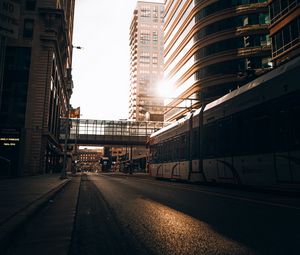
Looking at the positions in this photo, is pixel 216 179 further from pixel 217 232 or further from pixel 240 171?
pixel 217 232

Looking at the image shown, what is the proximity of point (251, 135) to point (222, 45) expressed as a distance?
116 ft

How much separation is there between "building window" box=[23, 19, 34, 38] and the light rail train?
24.1 m

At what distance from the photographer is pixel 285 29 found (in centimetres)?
2528

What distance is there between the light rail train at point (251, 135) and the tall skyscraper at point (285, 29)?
1250 cm

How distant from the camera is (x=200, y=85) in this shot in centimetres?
4603

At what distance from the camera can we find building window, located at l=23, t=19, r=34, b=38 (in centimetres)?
3372

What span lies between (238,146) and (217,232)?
27.1 feet

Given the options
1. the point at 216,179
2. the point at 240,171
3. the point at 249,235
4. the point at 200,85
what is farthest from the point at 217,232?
the point at 200,85

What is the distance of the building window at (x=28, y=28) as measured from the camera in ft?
111

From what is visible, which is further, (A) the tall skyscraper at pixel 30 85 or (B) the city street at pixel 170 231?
(A) the tall skyscraper at pixel 30 85

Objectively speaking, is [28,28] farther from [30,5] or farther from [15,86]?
[15,86]

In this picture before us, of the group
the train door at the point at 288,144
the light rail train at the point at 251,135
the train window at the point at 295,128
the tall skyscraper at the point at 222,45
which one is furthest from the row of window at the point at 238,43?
the train window at the point at 295,128

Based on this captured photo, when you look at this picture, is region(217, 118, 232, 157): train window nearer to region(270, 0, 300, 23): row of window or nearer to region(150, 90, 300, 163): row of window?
region(150, 90, 300, 163): row of window

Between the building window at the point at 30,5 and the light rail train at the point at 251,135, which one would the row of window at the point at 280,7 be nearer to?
the light rail train at the point at 251,135
